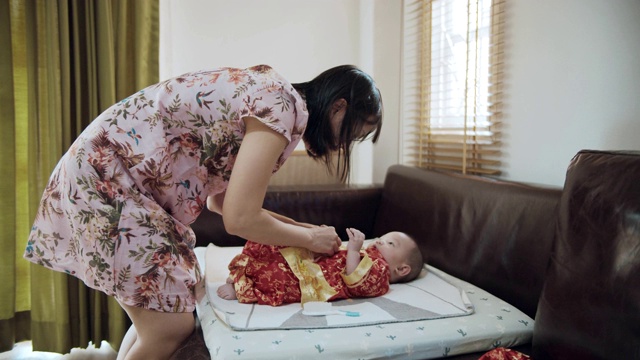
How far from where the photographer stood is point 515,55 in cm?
213

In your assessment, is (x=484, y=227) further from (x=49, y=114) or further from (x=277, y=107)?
(x=49, y=114)

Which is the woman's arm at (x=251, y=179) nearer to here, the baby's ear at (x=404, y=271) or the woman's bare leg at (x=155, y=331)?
the woman's bare leg at (x=155, y=331)

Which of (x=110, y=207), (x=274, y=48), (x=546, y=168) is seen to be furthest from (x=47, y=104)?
(x=546, y=168)

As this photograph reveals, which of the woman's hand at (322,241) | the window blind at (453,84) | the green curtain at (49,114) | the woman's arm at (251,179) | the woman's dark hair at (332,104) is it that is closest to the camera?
the woman's arm at (251,179)

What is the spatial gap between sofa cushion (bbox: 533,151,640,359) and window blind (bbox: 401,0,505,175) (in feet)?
3.31

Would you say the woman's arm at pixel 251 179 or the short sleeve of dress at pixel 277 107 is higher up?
the short sleeve of dress at pixel 277 107

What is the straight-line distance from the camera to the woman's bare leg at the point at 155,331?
1.26 metres

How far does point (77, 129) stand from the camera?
8.20 feet

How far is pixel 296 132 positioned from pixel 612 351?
832 mm

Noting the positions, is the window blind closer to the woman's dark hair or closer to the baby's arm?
the baby's arm

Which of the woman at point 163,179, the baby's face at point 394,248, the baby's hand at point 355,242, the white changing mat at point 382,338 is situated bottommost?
the white changing mat at point 382,338

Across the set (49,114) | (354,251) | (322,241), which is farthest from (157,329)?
(49,114)

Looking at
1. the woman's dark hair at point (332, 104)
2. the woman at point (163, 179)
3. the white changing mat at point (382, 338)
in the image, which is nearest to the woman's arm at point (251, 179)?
the woman at point (163, 179)

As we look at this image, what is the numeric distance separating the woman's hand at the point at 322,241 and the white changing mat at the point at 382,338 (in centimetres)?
26
